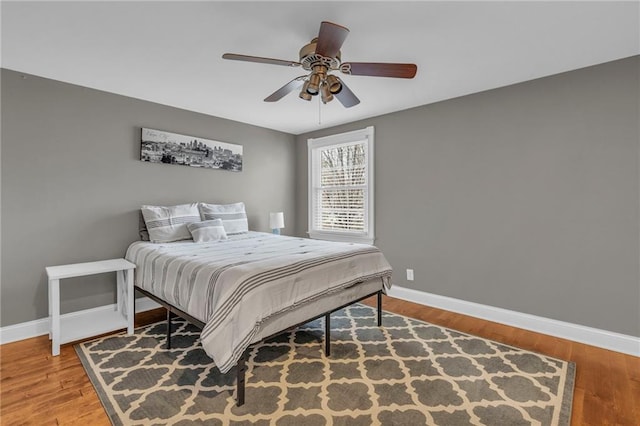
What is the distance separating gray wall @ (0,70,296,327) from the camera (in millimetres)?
2775

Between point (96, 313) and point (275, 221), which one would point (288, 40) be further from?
point (96, 313)

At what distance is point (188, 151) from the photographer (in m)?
3.92

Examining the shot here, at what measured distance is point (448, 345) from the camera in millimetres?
2662

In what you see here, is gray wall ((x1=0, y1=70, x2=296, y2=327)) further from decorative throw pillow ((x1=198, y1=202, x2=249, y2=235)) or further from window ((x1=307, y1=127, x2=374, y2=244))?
window ((x1=307, y1=127, x2=374, y2=244))

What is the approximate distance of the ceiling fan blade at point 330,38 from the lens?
165 centimetres

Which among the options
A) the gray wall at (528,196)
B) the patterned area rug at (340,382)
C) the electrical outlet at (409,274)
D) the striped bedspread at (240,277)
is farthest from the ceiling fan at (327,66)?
the electrical outlet at (409,274)

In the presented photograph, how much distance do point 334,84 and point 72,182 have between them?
2.79 metres

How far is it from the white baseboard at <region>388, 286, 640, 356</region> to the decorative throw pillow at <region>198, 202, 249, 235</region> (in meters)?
2.26

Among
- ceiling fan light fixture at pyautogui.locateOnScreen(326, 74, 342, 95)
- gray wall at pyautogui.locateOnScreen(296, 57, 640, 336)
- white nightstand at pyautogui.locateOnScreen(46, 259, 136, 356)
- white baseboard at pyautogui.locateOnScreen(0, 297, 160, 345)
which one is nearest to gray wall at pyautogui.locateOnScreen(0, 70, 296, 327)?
white baseboard at pyautogui.locateOnScreen(0, 297, 160, 345)

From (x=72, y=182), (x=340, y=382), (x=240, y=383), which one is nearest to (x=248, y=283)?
(x=240, y=383)

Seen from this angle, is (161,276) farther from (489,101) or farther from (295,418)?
(489,101)

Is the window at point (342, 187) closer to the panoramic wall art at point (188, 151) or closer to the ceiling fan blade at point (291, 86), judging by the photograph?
the panoramic wall art at point (188, 151)

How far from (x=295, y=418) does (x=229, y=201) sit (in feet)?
10.4

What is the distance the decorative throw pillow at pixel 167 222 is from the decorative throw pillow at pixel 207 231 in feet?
0.33
